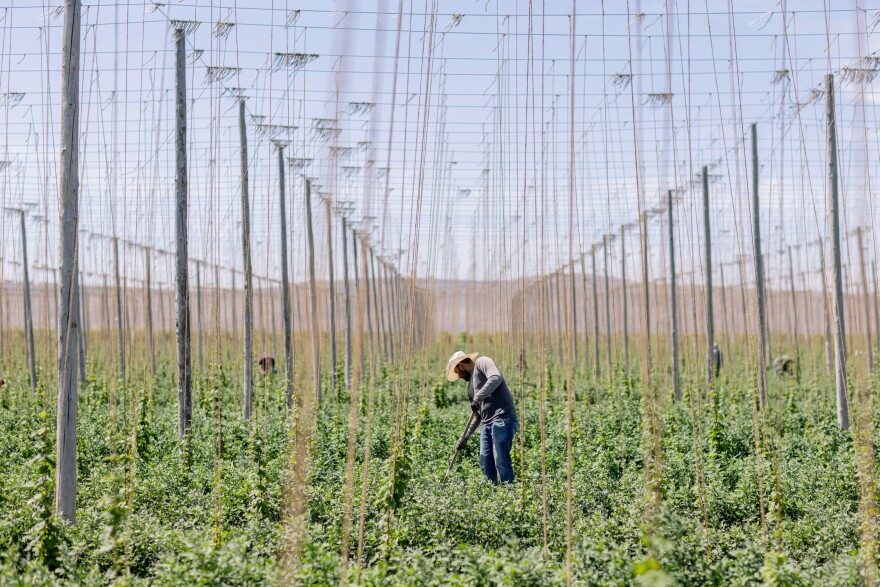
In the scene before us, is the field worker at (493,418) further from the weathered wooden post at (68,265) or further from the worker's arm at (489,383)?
the weathered wooden post at (68,265)

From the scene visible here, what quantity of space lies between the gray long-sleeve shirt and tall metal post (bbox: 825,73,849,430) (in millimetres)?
4805

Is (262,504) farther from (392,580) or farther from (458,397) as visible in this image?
(458,397)

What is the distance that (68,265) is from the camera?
5.34 metres

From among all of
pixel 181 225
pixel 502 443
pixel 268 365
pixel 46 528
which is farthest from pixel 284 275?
pixel 46 528

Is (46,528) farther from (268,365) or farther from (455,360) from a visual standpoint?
(268,365)

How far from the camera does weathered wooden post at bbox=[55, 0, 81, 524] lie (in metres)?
5.21

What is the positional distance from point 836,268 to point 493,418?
549 cm

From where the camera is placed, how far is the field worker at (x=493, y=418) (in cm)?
720

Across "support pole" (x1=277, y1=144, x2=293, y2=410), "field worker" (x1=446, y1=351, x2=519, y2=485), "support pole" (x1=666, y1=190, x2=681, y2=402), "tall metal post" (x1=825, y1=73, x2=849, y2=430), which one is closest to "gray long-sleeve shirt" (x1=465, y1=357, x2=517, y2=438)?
"field worker" (x1=446, y1=351, x2=519, y2=485)

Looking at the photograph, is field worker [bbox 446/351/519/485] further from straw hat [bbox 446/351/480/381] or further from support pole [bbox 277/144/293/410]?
support pole [bbox 277/144/293/410]

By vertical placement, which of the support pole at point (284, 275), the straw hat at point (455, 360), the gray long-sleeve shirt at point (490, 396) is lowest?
the gray long-sleeve shirt at point (490, 396)

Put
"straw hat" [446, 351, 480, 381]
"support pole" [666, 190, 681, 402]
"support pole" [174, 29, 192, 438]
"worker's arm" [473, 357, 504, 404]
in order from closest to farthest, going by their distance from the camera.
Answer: "worker's arm" [473, 357, 504, 404]
"straw hat" [446, 351, 480, 381]
"support pole" [174, 29, 192, 438]
"support pole" [666, 190, 681, 402]

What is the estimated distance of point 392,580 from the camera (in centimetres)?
420

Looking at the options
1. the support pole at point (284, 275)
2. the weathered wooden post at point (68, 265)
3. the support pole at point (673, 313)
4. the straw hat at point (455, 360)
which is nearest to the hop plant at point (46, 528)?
the weathered wooden post at point (68, 265)
